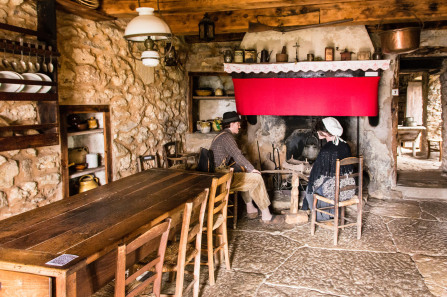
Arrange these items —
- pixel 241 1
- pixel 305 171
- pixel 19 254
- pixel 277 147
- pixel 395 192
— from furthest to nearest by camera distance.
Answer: pixel 277 147 < pixel 395 192 < pixel 305 171 < pixel 241 1 < pixel 19 254

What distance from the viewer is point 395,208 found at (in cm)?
521

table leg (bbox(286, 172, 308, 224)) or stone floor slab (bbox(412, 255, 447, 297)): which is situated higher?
table leg (bbox(286, 172, 308, 224))

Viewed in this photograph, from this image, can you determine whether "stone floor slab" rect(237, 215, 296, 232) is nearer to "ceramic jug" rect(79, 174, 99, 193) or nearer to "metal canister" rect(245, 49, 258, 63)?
"ceramic jug" rect(79, 174, 99, 193)

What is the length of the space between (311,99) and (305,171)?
1185 mm

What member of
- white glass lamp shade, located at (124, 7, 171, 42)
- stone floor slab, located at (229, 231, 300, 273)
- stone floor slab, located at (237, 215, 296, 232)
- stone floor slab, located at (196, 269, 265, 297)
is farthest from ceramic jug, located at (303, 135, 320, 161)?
white glass lamp shade, located at (124, 7, 171, 42)

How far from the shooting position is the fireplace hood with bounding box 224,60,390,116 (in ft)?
17.0

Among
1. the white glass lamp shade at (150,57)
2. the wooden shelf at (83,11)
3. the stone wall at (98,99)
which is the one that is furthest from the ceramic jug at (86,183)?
the wooden shelf at (83,11)

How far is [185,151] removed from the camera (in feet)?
21.0

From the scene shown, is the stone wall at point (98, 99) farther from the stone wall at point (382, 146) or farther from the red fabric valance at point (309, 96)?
the stone wall at point (382, 146)

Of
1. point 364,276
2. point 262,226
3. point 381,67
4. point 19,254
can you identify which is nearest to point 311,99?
point 381,67

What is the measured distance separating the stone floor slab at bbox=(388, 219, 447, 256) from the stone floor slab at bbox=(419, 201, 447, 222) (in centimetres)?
26

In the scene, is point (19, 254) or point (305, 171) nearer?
point (19, 254)

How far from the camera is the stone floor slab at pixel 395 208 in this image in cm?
490

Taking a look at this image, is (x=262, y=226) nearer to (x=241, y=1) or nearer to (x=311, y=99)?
(x=311, y=99)
